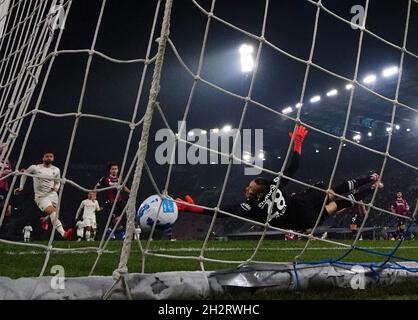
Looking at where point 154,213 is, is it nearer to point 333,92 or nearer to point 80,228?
point 80,228

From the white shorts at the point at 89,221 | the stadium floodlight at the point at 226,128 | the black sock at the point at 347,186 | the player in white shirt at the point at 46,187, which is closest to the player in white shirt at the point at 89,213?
the white shorts at the point at 89,221

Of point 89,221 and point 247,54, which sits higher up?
point 247,54

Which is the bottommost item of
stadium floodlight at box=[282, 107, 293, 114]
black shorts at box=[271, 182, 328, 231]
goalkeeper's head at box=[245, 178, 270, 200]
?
black shorts at box=[271, 182, 328, 231]

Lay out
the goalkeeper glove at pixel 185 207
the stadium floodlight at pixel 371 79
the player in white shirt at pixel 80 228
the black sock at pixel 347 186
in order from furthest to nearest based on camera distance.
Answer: the stadium floodlight at pixel 371 79 < the player in white shirt at pixel 80 228 < the black sock at pixel 347 186 < the goalkeeper glove at pixel 185 207

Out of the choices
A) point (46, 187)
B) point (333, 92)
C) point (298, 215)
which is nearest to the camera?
point (298, 215)

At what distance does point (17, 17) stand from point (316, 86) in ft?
66.8

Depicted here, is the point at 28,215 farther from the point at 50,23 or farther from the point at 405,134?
the point at 50,23

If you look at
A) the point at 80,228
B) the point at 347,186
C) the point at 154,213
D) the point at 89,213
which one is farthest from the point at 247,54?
the point at 154,213

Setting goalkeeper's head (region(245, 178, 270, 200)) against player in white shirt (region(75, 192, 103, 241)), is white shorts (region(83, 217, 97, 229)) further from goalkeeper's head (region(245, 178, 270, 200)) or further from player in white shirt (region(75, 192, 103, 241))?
goalkeeper's head (region(245, 178, 270, 200))

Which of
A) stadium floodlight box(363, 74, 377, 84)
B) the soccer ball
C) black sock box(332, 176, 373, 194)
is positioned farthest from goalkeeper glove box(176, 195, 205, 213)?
stadium floodlight box(363, 74, 377, 84)

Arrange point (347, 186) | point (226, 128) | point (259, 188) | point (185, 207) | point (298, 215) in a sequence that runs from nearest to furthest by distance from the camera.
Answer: point (185, 207) → point (259, 188) → point (298, 215) → point (347, 186) → point (226, 128)

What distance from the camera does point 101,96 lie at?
26.5m

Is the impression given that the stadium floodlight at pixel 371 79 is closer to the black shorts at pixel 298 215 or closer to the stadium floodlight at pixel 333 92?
the stadium floodlight at pixel 333 92
